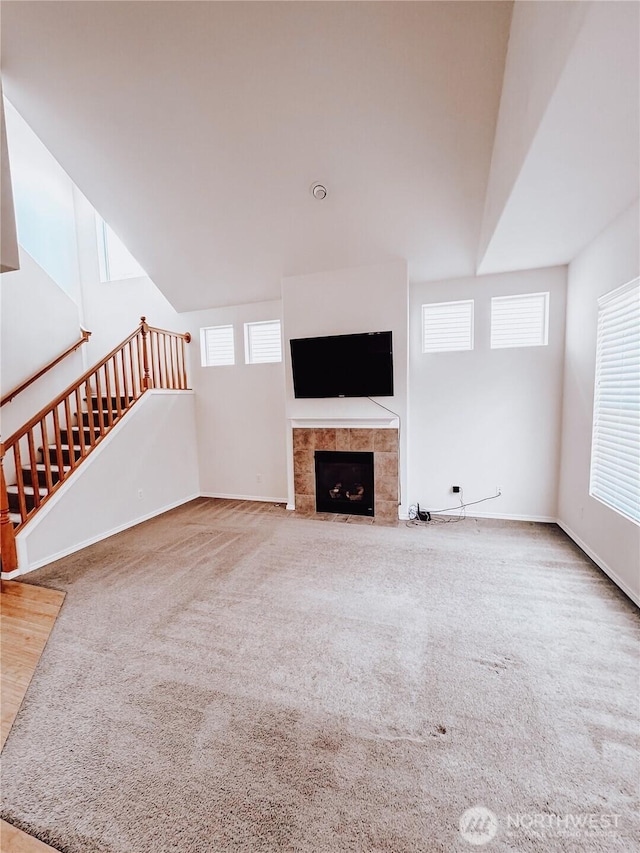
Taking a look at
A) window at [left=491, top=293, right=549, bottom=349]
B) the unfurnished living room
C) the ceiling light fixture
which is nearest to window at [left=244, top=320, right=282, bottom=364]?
the unfurnished living room

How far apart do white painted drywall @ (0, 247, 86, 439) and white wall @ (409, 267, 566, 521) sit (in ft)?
15.9

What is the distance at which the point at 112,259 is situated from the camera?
19.3 ft

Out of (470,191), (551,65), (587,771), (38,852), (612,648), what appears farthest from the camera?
(470,191)

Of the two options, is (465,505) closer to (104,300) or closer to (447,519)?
(447,519)

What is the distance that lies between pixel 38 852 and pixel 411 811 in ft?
4.02

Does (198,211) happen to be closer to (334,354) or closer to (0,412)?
(334,354)

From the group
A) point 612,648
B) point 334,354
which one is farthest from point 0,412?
point 612,648

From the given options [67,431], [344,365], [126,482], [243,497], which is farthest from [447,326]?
[67,431]

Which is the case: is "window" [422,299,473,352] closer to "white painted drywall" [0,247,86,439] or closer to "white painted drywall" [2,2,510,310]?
"white painted drywall" [2,2,510,310]

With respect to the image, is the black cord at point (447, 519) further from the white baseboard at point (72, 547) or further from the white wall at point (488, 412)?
the white baseboard at point (72, 547)

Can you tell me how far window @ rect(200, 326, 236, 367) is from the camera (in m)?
5.14

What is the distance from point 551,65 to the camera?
1.56 m

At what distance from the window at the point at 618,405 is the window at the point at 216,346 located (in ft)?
14.0

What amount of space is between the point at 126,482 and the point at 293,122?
3.95 meters
